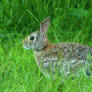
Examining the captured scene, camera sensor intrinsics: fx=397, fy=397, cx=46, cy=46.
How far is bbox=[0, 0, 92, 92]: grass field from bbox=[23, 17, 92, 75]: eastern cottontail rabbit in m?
0.18

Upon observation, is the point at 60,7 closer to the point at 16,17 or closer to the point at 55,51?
the point at 16,17

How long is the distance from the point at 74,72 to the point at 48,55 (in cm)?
53

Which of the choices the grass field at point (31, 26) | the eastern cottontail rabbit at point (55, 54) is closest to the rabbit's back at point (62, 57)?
the eastern cottontail rabbit at point (55, 54)

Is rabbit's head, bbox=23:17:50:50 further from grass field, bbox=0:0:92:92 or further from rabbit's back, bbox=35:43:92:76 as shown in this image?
grass field, bbox=0:0:92:92

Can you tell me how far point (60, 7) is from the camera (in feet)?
24.3

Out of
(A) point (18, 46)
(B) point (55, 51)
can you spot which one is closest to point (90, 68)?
(B) point (55, 51)

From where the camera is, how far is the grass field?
226 inches

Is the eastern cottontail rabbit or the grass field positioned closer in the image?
the eastern cottontail rabbit

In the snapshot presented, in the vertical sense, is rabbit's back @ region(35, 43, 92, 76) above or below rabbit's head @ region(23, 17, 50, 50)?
below

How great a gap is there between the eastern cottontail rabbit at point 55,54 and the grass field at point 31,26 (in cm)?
18

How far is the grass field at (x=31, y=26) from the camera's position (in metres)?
5.73

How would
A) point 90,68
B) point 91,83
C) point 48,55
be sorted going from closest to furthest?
point 91,83, point 90,68, point 48,55

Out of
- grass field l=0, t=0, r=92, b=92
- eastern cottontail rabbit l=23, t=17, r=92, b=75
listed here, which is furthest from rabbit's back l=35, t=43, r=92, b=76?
grass field l=0, t=0, r=92, b=92

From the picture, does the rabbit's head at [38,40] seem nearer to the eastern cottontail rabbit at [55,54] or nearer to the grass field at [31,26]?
the eastern cottontail rabbit at [55,54]
